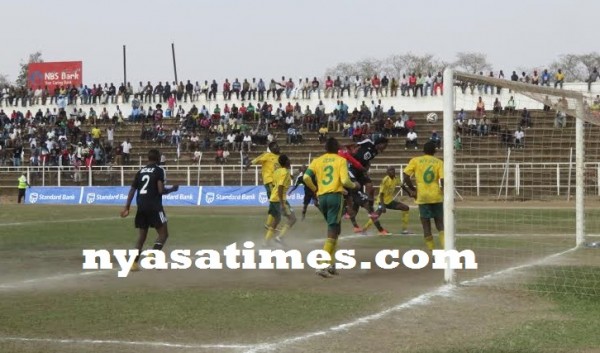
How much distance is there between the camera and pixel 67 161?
1965 inches

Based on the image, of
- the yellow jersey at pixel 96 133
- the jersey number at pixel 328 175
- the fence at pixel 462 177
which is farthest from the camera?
the yellow jersey at pixel 96 133

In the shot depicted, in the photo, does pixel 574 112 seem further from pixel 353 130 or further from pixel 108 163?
pixel 108 163

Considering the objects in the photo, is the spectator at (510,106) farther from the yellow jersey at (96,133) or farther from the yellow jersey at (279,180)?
the yellow jersey at (96,133)

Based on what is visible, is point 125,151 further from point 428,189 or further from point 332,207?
point 332,207

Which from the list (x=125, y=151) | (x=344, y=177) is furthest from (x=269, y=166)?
(x=125, y=151)

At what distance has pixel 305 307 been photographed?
1030cm

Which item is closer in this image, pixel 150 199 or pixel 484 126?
pixel 150 199

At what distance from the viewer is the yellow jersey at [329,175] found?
13289 mm

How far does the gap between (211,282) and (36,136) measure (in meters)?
45.9

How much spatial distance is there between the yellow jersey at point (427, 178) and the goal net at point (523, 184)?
0.44 m

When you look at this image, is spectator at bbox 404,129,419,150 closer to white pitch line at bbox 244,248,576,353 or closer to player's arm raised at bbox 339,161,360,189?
white pitch line at bbox 244,248,576,353

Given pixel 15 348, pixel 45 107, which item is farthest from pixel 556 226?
pixel 45 107

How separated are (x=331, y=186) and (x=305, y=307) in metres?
3.38

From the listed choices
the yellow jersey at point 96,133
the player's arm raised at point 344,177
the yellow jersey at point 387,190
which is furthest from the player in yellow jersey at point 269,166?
the yellow jersey at point 96,133
